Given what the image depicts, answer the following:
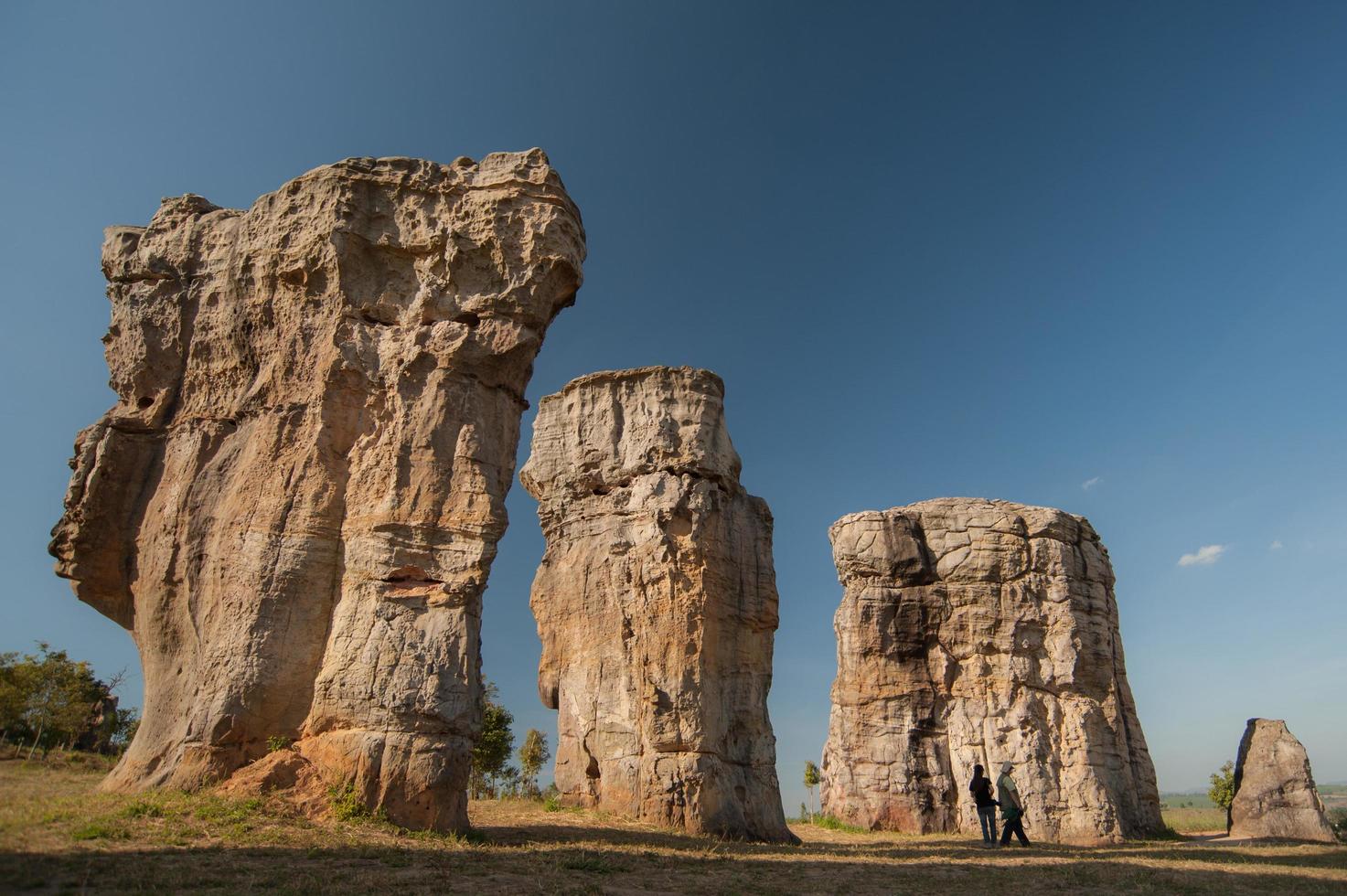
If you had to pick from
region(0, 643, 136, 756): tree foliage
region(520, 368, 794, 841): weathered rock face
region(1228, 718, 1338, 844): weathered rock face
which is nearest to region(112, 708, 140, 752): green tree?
region(0, 643, 136, 756): tree foliage

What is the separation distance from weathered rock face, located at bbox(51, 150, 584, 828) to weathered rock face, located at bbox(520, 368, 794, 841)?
728 cm

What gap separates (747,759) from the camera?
18.9 metres

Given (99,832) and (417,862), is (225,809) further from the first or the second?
(417,862)

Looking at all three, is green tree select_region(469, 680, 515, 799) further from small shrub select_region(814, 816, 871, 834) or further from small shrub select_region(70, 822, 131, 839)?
small shrub select_region(70, 822, 131, 839)

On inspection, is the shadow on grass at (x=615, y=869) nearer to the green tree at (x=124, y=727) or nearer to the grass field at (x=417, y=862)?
the grass field at (x=417, y=862)

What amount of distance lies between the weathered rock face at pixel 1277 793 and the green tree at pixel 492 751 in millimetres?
24814

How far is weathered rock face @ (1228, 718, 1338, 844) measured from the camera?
76.1ft

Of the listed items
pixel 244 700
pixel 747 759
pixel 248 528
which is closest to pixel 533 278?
pixel 248 528

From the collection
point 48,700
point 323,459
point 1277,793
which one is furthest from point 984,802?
point 48,700

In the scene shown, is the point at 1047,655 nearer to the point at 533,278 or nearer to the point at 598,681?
the point at 598,681

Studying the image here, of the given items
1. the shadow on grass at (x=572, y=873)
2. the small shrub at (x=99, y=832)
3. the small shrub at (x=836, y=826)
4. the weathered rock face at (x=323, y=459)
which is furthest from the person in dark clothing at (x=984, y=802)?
the small shrub at (x=99, y=832)

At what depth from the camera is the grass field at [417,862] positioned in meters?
7.19

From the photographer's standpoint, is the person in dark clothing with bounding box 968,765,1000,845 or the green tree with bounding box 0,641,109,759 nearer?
the person in dark clothing with bounding box 968,765,1000,845

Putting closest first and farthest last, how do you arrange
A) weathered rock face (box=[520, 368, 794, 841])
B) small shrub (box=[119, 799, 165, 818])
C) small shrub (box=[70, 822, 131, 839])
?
1. small shrub (box=[70, 822, 131, 839])
2. small shrub (box=[119, 799, 165, 818])
3. weathered rock face (box=[520, 368, 794, 841])
